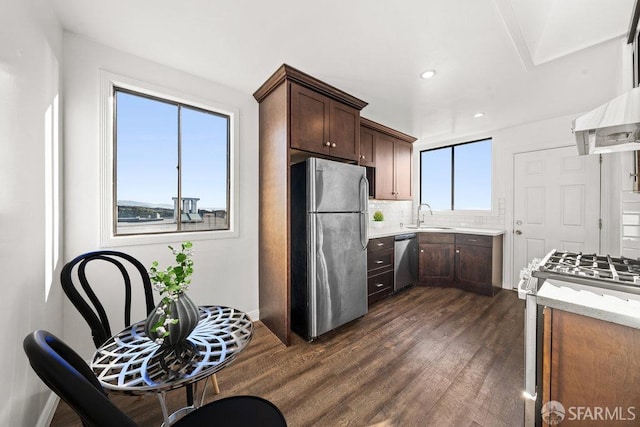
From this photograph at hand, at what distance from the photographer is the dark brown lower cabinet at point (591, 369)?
995 millimetres

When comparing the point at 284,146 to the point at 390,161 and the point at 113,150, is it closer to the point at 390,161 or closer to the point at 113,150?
the point at 113,150

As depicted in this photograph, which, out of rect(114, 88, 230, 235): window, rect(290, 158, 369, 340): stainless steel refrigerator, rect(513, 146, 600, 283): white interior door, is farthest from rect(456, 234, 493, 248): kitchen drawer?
rect(114, 88, 230, 235): window

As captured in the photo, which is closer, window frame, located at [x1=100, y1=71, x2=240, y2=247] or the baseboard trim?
the baseboard trim

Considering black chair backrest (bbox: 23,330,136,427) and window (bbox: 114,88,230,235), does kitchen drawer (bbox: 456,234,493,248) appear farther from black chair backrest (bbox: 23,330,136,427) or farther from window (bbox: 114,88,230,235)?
black chair backrest (bbox: 23,330,136,427)

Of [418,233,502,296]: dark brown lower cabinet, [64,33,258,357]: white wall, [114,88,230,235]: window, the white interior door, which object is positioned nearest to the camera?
[64,33,258,357]: white wall

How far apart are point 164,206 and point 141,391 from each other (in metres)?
1.90

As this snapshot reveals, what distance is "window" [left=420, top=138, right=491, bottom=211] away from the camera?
4.18 metres

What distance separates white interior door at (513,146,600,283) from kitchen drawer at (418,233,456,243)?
922 millimetres

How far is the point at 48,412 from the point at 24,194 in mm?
1333

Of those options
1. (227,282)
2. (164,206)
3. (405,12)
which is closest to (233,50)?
(405,12)

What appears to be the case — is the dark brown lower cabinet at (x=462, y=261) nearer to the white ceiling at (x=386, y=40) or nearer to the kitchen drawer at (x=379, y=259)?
the kitchen drawer at (x=379, y=259)

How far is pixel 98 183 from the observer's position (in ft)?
6.32

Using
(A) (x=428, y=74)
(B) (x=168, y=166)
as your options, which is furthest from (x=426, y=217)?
(B) (x=168, y=166)

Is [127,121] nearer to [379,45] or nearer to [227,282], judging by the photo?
[227,282]
